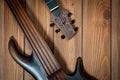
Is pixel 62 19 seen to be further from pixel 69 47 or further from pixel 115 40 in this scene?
pixel 115 40

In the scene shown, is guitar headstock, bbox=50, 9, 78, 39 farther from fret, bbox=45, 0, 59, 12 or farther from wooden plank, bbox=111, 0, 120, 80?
wooden plank, bbox=111, 0, 120, 80

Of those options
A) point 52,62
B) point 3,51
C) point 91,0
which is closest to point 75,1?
point 91,0

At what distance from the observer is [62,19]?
119 cm

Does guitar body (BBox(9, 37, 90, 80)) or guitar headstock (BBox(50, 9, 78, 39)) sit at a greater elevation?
guitar headstock (BBox(50, 9, 78, 39))

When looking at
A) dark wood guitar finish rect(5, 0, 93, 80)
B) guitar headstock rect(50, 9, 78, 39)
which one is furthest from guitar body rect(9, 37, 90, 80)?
guitar headstock rect(50, 9, 78, 39)

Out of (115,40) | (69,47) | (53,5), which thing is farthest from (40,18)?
(115,40)

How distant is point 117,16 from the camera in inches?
47.9

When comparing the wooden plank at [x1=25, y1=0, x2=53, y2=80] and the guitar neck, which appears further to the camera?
the wooden plank at [x1=25, y1=0, x2=53, y2=80]

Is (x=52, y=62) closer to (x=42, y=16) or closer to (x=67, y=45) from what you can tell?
(x=67, y=45)

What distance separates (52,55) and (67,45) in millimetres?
122

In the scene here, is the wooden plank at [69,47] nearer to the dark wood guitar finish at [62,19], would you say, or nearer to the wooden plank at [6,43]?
the dark wood guitar finish at [62,19]

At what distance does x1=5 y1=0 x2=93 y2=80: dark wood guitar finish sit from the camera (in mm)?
1117

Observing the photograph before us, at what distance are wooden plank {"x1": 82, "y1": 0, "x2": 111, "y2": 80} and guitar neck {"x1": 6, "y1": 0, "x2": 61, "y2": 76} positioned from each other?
0.18 metres

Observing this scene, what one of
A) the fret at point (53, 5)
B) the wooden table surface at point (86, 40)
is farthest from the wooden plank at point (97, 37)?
the fret at point (53, 5)
